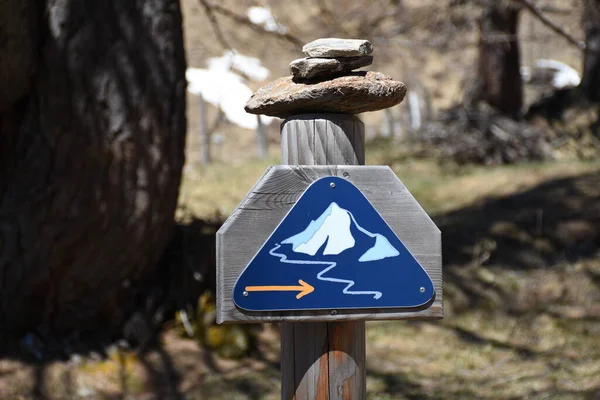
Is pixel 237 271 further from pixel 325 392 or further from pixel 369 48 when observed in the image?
pixel 369 48

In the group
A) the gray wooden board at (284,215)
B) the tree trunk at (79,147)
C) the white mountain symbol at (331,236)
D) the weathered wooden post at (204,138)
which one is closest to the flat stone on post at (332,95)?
the gray wooden board at (284,215)

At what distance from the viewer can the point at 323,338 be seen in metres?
2.47

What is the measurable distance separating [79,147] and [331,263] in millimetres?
3436

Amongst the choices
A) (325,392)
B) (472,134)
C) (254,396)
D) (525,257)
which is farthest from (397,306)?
(472,134)

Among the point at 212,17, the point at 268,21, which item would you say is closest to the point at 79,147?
the point at 212,17

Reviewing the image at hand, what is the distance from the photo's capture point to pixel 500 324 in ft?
20.7

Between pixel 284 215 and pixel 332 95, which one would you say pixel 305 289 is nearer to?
pixel 284 215

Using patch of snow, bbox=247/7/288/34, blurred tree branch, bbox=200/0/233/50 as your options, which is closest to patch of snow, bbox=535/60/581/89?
patch of snow, bbox=247/7/288/34

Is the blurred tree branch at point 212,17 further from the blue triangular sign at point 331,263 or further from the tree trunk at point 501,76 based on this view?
the tree trunk at point 501,76

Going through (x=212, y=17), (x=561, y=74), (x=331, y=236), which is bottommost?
(x=331, y=236)

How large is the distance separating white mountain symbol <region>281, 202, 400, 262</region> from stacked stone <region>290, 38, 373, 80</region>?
51cm

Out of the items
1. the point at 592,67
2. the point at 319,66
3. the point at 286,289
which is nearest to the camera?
the point at 286,289

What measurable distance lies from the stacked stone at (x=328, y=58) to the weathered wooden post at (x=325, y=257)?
10cm

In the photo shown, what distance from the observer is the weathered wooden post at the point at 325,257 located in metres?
2.32
